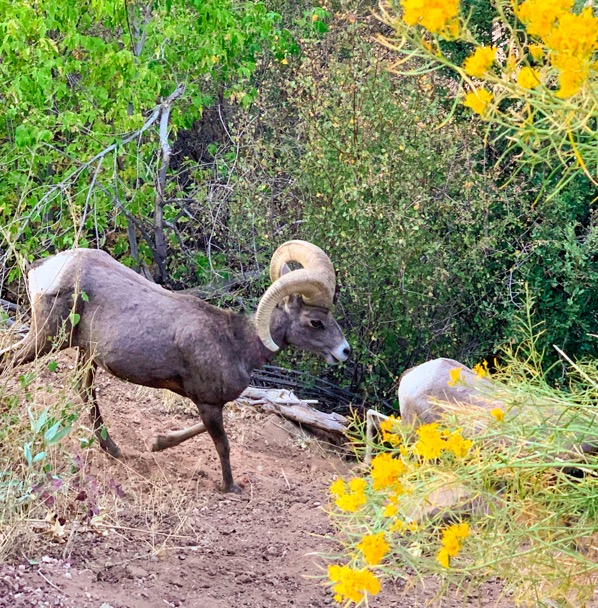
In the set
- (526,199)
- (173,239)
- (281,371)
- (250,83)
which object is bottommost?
(281,371)

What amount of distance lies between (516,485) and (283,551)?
2.74m

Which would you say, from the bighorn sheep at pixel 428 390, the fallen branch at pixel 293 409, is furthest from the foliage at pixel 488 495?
the fallen branch at pixel 293 409

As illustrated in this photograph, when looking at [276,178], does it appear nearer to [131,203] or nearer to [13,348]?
[131,203]

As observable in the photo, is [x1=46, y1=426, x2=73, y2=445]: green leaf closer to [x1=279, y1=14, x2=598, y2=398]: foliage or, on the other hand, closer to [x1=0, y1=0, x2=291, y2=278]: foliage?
[x1=0, y1=0, x2=291, y2=278]: foliage

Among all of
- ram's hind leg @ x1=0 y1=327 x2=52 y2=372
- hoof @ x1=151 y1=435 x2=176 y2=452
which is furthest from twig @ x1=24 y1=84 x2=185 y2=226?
hoof @ x1=151 y1=435 x2=176 y2=452

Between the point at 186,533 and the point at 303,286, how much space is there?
186 centimetres

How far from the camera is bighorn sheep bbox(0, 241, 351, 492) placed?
255 inches

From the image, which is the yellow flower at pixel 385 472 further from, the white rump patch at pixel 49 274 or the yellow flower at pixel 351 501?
the white rump patch at pixel 49 274

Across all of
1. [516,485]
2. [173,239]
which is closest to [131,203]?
[173,239]

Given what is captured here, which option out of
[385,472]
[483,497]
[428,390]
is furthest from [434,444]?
[428,390]

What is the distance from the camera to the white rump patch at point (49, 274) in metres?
6.49

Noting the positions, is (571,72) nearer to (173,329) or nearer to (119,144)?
(173,329)

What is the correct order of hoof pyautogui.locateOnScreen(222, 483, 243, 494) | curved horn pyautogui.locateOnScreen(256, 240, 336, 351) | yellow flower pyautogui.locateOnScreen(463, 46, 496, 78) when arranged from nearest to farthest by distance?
yellow flower pyautogui.locateOnScreen(463, 46, 496, 78) → curved horn pyautogui.locateOnScreen(256, 240, 336, 351) → hoof pyautogui.locateOnScreen(222, 483, 243, 494)

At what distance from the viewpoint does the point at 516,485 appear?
144 inches
